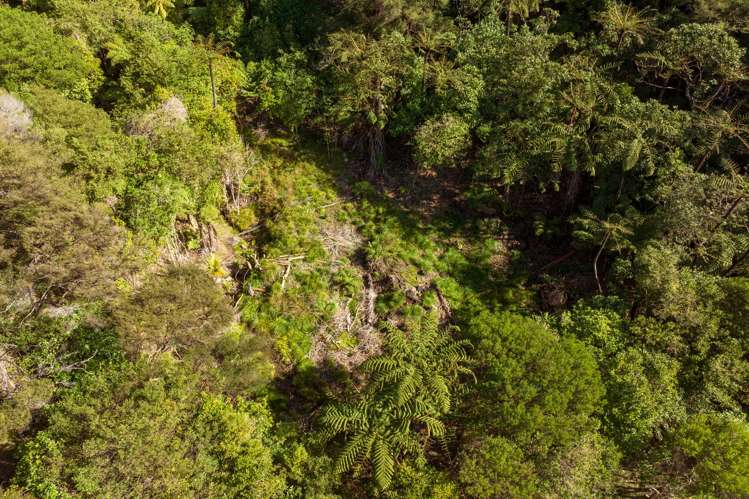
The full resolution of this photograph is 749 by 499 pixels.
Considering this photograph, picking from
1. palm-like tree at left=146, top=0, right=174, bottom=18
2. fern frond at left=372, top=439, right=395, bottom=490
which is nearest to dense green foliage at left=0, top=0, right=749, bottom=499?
fern frond at left=372, top=439, right=395, bottom=490

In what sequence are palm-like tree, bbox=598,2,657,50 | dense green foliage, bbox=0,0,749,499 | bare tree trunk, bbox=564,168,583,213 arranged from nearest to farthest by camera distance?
dense green foliage, bbox=0,0,749,499 → palm-like tree, bbox=598,2,657,50 → bare tree trunk, bbox=564,168,583,213

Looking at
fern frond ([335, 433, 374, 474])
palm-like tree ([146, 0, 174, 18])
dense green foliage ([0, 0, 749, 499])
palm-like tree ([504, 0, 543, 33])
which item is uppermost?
palm-like tree ([504, 0, 543, 33])

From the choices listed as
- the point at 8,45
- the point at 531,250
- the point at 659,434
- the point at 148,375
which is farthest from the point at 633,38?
the point at 8,45

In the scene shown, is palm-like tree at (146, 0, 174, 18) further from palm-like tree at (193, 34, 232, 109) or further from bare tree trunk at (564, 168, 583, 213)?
bare tree trunk at (564, 168, 583, 213)

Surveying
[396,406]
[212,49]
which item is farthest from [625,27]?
[212,49]

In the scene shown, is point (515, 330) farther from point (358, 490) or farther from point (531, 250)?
point (531, 250)
